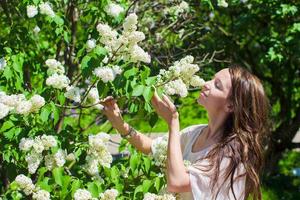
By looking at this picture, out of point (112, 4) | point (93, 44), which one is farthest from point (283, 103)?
point (93, 44)

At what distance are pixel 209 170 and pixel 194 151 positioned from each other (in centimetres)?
23

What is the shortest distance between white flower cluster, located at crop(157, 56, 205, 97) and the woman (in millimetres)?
67

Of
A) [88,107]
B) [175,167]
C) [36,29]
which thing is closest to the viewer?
[175,167]

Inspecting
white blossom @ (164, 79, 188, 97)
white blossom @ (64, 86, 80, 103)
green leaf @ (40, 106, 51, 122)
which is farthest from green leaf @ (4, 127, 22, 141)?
white blossom @ (164, 79, 188, 97)

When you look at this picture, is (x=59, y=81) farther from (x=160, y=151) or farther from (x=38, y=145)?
(x=160, y=151)

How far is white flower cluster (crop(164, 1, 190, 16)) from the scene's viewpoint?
4.59 meters

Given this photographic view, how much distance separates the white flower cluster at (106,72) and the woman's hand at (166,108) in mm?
195

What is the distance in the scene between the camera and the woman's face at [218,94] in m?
2.63

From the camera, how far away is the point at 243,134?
8.54 ft

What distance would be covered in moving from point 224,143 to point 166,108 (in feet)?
0.94

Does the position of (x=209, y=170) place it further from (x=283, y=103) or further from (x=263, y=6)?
(x=283, y=103)

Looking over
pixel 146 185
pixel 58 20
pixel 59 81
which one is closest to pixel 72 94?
pixel 59 81

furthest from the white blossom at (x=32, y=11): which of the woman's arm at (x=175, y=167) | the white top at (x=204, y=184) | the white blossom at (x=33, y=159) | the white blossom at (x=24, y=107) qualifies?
the white top at (x=204, y=184)

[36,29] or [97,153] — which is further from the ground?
[36,29]
